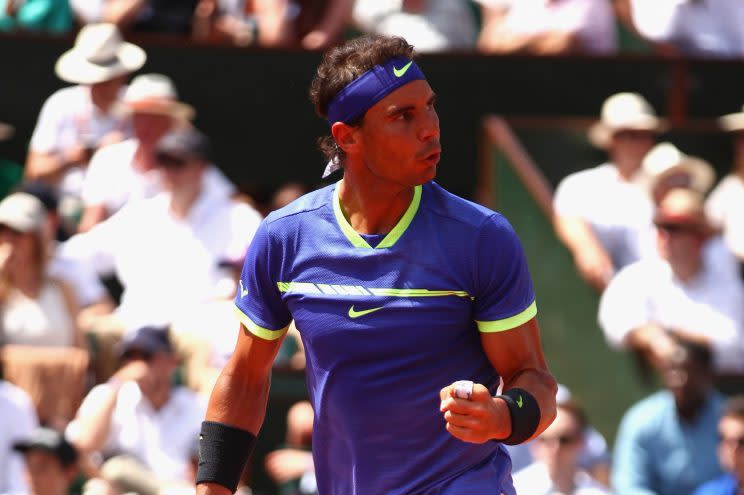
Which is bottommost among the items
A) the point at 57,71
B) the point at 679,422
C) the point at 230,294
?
the point at 679,422

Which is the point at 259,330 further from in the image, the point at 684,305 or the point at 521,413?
the point at 684,305

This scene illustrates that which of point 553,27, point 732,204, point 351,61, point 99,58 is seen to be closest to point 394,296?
point 351,61

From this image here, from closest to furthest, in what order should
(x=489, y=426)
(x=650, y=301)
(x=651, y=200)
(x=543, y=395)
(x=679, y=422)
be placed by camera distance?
(x=489, y=426) → (x=543, y=395) → (x=679, y=422) → (x=650, y=301) → (x=651, y=200)

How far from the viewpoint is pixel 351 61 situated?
3.85 meters

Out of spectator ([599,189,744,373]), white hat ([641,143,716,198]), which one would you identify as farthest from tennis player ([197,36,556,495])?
white hat ([641,143,716,198])

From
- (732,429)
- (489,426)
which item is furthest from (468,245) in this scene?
(732,429)

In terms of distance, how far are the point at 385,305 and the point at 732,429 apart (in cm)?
338

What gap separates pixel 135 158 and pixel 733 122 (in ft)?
11.6

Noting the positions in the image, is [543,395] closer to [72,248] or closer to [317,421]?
[317,421]

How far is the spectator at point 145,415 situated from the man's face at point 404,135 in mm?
3334

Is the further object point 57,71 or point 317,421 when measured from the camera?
point 57,71

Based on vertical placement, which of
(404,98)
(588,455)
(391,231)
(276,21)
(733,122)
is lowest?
(588,455)

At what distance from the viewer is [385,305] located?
3752 mm

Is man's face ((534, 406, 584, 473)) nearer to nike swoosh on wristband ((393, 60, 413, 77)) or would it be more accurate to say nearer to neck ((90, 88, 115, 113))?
nike swoosh on wristband ((393, 60, 413, 77))
